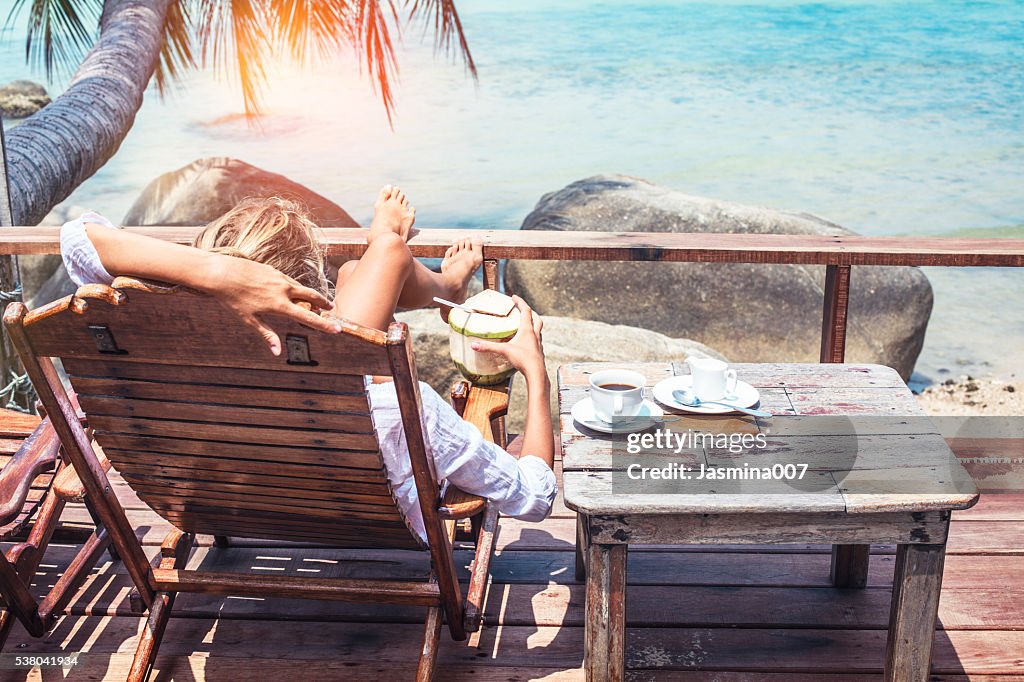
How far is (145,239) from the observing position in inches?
64.9

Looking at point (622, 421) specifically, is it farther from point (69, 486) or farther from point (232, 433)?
point (69, 486)

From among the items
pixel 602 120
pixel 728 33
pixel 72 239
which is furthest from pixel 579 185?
pixel 728 33

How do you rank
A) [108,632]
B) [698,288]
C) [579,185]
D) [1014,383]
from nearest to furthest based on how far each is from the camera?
[108,632]
[698,288]
[579,185]
[1014,383]

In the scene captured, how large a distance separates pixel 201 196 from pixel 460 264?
644 cm

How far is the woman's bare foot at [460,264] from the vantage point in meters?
2.71

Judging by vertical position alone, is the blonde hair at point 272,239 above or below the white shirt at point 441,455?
above

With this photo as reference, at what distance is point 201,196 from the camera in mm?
8547

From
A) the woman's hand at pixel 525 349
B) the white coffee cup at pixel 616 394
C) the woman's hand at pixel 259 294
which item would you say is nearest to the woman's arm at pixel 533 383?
the woman's hand at pixel 525 349

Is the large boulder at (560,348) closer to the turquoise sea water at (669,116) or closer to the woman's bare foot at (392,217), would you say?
the woman's bare foot at (392,217)

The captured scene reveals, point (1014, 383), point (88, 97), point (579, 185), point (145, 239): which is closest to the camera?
point (145, 239)

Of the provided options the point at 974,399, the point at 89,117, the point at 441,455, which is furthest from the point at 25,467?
the point at 974,399

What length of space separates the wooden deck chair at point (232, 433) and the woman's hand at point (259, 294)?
0.02m

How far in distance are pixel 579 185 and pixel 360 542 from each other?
599 centimetres

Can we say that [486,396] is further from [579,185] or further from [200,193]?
[200,193]
